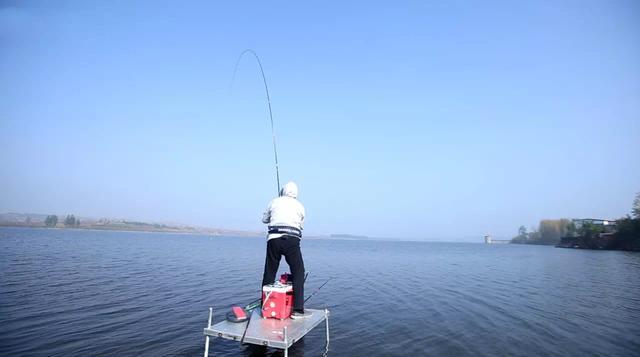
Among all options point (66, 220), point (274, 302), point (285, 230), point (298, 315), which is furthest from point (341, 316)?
point (66, 220)

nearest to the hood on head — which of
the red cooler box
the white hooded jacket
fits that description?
the white hooded jacket

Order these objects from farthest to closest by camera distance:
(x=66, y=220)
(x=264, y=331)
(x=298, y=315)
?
1. (x=66, y=220)
2. (x=298, y=315)
3. (x=264, y=331)

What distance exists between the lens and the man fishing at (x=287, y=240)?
276 inches

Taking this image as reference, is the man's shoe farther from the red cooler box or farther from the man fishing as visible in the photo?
the red cooler box

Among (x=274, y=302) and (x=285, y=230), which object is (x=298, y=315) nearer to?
(x=274, y=302)

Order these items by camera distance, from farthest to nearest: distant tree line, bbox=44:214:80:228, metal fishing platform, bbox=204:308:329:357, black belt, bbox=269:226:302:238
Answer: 1. distant tree line, bbox=44:214:80:228
2. black belt, bbox=269:226:302:238
3. metal fishing platform, bbox=204:308:329:357

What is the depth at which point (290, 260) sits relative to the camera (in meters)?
7.10

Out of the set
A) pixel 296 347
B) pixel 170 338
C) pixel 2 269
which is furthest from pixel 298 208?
pixel 2 269

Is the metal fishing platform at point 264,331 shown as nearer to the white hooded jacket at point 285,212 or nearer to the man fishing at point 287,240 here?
the man fishing at point 287,240

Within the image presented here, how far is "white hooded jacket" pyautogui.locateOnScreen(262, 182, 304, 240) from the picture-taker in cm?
705

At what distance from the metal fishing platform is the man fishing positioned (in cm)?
50

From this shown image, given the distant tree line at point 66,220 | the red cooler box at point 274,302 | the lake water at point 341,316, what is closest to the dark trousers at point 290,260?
the red cooler box at point 274,302

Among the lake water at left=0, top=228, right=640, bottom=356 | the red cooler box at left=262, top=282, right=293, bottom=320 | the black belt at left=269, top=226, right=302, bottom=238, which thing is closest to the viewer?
the red cooler box at left=262, top=282, right=293, bottom=320

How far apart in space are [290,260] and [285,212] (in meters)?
0.98
